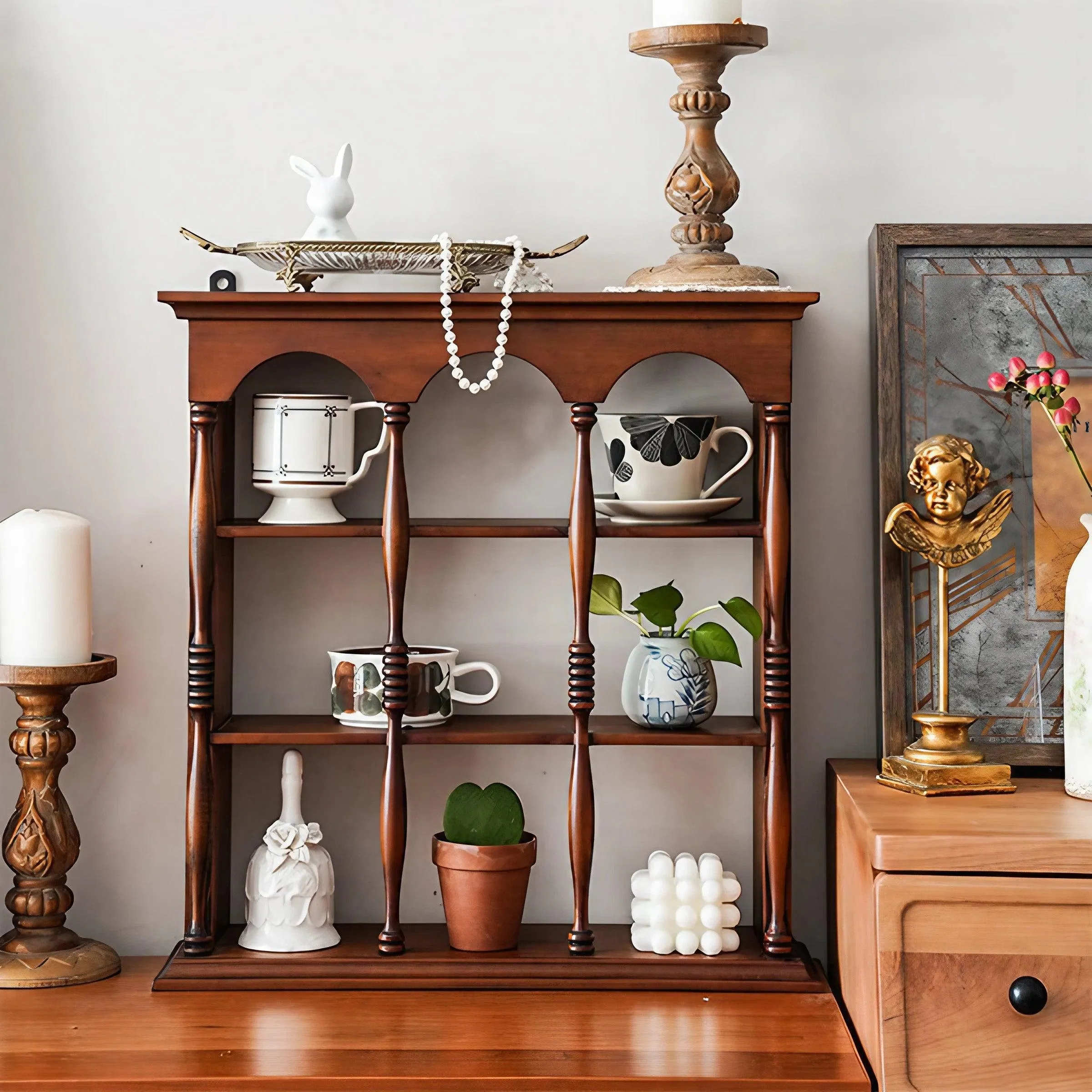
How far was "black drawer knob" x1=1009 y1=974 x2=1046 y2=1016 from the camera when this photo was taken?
1.29m

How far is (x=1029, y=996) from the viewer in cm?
129

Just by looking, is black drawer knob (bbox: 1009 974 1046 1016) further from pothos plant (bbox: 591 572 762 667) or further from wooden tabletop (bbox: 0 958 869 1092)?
pothos plant (bbox: 591 572 762 667)

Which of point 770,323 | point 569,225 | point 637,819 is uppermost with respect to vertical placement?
point 569,225

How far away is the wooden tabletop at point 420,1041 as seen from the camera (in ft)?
4.35

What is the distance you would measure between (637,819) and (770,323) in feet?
2.42

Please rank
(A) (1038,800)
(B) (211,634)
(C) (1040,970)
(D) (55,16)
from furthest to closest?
(D) (55,16) → (B) (211,634) → (A) (1038,800) → (C) (1040,970)

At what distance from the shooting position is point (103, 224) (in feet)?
5.86

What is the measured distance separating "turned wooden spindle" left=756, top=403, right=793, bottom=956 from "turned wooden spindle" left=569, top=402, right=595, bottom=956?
229 mm

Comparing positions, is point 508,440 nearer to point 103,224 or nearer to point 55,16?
point 103,224

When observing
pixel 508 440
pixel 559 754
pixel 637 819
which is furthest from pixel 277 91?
pixel 637 819

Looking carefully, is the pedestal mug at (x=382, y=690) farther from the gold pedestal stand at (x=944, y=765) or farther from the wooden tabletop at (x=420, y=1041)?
the gold pedestal stand at (x=944, y=765)

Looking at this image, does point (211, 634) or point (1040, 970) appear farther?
point (211, 634)

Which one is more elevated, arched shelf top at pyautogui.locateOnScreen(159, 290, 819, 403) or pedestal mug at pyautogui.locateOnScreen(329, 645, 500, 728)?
arched shelf top at pyautogui.locateOnScreen(159, 290, 819, 403)

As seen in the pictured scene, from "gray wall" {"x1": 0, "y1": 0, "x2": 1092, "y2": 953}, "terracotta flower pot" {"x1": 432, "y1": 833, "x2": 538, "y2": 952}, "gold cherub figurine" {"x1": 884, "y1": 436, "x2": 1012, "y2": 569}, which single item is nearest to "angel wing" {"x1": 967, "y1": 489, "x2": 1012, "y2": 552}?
"gold cherub figurine" {"x1": 884, "y1": 436, "x2": 1012, "y2": 569}
